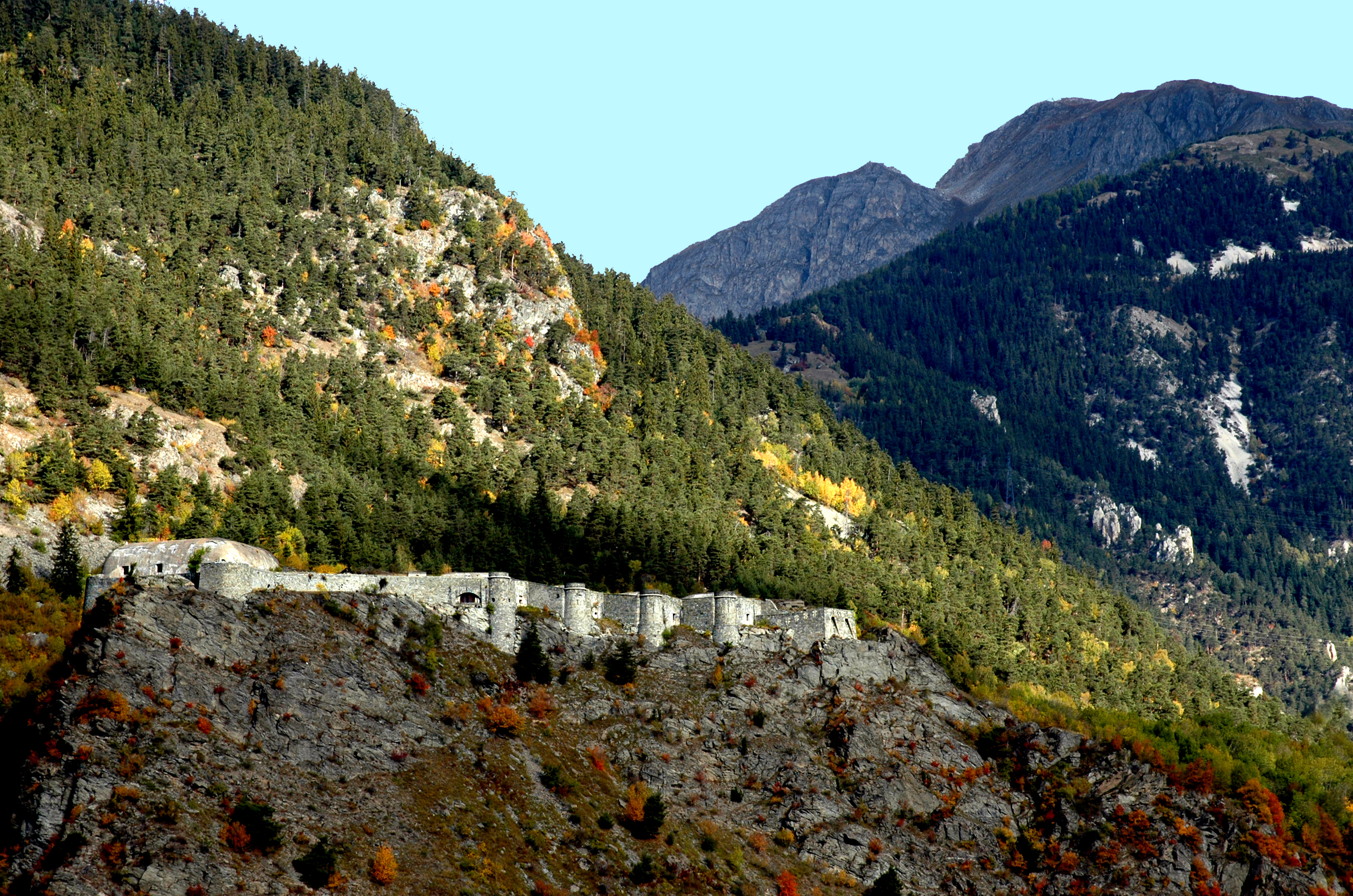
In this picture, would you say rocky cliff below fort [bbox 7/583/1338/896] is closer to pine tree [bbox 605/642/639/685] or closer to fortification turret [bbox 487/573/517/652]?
pine tree [bbox 605/642/639/685]

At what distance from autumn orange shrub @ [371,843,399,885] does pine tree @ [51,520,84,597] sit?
3583 centimetres

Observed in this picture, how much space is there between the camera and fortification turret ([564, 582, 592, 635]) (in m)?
107

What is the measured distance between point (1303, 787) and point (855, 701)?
144ft

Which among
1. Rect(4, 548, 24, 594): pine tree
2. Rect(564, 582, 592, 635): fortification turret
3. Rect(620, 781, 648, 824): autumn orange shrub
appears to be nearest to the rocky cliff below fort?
Rect(620, 781, 648, 824): autumn orange shrub

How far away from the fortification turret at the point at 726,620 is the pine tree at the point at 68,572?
49198 mm

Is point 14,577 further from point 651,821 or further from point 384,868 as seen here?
point 651,821

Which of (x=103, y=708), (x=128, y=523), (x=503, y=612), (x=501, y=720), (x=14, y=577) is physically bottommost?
(x=501, y=720)

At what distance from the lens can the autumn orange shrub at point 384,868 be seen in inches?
2894

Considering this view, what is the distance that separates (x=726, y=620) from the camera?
11312 centimetres

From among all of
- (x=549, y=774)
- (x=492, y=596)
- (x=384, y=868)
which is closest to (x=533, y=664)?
(x=492, y=596)

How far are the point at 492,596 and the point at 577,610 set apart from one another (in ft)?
26.3

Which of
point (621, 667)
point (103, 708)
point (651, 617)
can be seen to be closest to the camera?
point (103, 708)

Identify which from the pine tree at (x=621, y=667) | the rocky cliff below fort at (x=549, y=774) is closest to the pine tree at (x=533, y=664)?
the rocky cliff below fort at (x=549, y=774)

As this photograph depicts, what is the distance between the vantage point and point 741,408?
185125 millimetres
